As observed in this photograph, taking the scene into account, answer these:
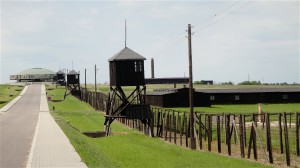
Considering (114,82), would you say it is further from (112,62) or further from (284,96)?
(284,96)

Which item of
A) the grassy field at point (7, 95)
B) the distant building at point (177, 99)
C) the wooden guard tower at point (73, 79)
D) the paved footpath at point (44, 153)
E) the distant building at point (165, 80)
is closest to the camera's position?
the paved footpath at point (44, 153)

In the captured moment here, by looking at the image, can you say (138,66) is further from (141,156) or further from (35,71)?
(35,71)

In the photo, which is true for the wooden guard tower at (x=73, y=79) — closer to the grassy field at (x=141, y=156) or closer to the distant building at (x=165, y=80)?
the distant building at (x=165, y=80)

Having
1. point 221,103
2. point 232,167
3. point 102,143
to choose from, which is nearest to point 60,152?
point 102,143

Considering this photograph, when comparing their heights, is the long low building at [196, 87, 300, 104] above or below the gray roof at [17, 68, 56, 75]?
below

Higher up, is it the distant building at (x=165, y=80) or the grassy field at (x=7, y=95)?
the distant building at (x=165, y=80)

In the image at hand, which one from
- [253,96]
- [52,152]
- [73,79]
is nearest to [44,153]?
[52,152]

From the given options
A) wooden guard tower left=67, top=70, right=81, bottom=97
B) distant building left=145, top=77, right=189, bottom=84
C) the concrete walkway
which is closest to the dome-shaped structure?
distant building left=145, top=77, right=189, bottom=84

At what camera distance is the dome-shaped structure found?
176750mm

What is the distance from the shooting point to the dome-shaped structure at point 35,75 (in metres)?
177

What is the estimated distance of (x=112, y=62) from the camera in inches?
1340

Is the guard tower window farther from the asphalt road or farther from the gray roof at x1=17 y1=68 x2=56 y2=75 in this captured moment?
the gray roof at x1=17 y1=68 x2=56 y2=75

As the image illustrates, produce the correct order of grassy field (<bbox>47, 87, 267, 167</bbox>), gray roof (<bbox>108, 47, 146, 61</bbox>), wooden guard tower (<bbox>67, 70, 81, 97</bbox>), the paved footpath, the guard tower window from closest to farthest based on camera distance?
the paved footpath < grassy field (<bbox>47, 87, 267, 167</bbox>) < gray roof (<bbox>108, 47, 146, 61</bbox>) < the guard tower window < wooden guard tower (<bbox>67, 70, 81, 97</bbox>)

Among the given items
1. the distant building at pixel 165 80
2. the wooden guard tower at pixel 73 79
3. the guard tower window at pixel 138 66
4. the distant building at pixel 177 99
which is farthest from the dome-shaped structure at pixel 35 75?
the guard tower window at pixel 138 66
